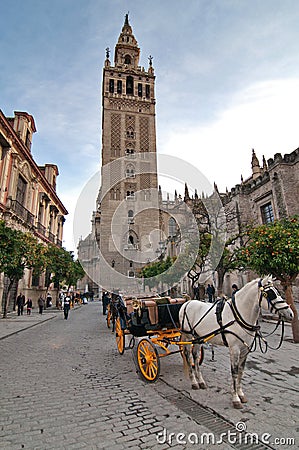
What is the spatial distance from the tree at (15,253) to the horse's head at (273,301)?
1204 centimetres

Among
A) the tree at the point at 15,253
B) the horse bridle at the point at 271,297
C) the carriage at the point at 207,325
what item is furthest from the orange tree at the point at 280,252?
the tree at the point at 15,253

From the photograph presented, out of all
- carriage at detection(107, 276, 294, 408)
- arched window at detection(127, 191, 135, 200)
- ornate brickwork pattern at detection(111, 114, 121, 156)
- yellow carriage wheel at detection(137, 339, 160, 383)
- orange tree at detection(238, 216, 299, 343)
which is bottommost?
yellow carriage wheel at detection(137, 339, 160, 383)

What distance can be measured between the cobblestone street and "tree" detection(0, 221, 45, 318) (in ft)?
23.2

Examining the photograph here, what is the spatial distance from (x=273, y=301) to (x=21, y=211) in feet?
68.1

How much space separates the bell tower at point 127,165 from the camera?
4094cm

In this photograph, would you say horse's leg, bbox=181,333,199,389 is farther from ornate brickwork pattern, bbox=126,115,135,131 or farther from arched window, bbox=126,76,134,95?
arched window, bbox=126,76,134,95

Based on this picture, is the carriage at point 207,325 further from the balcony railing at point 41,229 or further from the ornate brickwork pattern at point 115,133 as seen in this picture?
the ornate brickwork pattern at point 115,133

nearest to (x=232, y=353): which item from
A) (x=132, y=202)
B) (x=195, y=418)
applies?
(x=195, y=418)

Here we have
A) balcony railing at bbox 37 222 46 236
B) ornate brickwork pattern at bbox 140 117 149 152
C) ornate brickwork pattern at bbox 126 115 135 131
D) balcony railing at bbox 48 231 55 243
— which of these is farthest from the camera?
ornate brickwork pattern at bbox 126 115 135 131

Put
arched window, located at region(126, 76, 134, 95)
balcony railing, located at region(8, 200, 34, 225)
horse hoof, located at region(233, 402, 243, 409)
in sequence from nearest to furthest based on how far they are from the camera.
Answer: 1. horse hoof, located at region(233, 402, 243, 409)
2. balcony railing, located at region(8, 200, 34, 225)
3. arched window, located at region(126, 76, 134, 95)

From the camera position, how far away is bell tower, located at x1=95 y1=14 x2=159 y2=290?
40.9m

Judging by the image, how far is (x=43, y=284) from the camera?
26562 millimetres

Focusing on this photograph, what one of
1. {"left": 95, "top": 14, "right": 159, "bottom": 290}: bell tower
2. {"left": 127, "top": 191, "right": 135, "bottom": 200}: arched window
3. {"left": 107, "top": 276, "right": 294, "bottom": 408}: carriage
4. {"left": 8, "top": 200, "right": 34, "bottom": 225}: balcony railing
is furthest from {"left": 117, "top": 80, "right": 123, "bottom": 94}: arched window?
{"left": 107, "top": 276, "right": 294, "bottom": 408}: carriage

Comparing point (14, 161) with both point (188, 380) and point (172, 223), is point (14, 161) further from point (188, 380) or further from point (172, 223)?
point (172, 223)
